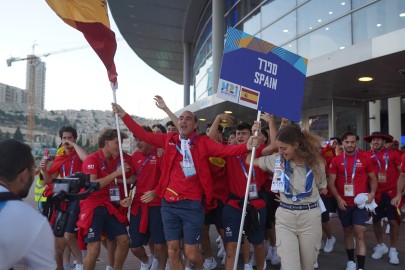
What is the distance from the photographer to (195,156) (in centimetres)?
481

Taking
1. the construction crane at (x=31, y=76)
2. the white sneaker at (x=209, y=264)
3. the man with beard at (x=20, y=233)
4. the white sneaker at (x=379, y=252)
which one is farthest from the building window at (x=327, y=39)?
the construction crane at (x=31, y=76)

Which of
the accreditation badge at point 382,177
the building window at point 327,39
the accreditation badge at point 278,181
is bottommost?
the accreditation badge at point 382,177

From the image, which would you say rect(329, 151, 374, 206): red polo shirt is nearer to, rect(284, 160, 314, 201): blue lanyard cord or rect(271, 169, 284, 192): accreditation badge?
rect(284, 160, 314, 201): blue lanyard cord

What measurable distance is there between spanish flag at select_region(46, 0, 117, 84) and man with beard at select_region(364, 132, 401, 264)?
4606mm

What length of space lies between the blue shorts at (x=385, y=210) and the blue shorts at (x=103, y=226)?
4205 mm

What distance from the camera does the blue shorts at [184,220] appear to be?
4.68m

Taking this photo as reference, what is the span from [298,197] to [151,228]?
2.31 m

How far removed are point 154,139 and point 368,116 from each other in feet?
32.0

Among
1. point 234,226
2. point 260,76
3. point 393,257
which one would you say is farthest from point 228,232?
point 393,257

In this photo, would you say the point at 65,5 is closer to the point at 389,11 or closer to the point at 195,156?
the point at 195,156

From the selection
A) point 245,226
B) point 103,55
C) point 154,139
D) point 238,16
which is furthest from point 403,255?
point 238,16

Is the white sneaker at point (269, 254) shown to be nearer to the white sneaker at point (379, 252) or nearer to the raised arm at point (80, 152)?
the white sneaker at point (379, 252)

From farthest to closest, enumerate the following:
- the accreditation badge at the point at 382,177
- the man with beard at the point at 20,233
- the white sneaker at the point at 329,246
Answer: the white sneaker at the point at 329,246
the accreditation badge at the point at 382,177
the man with beard at the point at 20,233

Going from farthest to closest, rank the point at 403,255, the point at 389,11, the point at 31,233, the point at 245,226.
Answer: the point at 389,11
the point at 403,255
the point at 245,226
the point at 31,233
